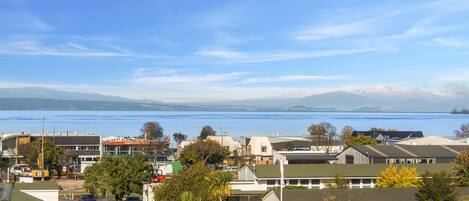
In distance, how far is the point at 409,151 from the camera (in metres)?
58.1

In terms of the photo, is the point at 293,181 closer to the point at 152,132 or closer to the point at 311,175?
the point at 311,175

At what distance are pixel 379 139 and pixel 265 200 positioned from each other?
70710 millimetres

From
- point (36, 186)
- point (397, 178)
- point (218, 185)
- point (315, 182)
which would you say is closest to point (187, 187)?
point (218, 185)

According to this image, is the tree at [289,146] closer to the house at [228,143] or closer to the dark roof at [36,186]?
the house at [228,143]

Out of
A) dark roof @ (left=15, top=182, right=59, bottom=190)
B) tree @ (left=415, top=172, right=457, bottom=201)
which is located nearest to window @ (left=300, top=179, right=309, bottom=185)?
tree @ (left=415, top=172, right=457, bottom=201)

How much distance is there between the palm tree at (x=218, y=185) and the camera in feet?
109

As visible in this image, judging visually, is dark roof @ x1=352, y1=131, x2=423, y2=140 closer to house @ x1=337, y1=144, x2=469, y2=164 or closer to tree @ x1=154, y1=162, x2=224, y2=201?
house @ x1=337, y1=144, x2=469, y2=164

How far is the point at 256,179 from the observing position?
42438 mm

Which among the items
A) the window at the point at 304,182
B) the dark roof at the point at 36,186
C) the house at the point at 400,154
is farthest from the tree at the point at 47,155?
the window at the point at 304,182

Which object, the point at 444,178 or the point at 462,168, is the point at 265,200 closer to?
the point at 444,178

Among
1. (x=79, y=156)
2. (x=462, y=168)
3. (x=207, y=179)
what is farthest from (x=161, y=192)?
(x=79, y=156)

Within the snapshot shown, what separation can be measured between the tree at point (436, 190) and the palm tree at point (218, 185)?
33.5ft

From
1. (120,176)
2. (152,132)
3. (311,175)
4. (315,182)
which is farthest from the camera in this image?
(152,132)

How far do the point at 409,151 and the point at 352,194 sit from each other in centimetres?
3009
